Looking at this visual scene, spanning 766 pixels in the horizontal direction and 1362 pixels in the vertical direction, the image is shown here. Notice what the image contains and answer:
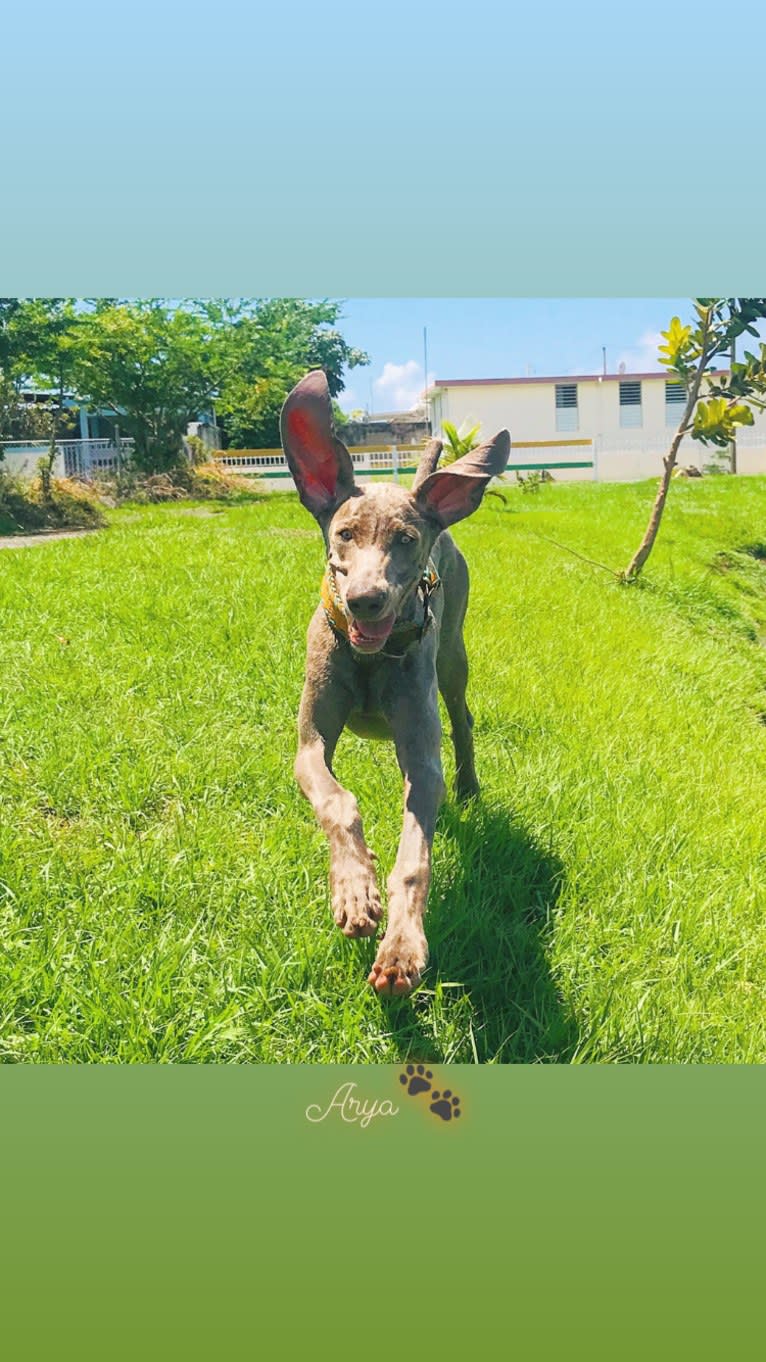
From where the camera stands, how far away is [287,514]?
6.81 metres

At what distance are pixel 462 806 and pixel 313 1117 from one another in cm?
132

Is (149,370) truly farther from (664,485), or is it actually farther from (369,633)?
(369,633)

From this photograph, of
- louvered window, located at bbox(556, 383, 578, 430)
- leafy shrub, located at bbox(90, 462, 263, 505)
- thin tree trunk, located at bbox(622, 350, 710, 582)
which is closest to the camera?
leafy shrub, located at bbox(90, 462, 263, 505)

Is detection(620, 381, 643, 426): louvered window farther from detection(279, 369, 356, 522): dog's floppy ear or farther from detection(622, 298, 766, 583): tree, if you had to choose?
detection(279, 369, 356, 522): dog's floppy ear

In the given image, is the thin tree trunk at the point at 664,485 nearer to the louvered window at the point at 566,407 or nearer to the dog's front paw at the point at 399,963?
the louvered window at the point at 566,407

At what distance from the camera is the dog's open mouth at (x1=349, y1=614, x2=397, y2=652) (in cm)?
229

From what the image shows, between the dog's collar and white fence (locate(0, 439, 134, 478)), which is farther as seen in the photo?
white fence (locate(0, 439, 134, 478))

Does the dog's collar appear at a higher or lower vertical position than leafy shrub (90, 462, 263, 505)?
lower

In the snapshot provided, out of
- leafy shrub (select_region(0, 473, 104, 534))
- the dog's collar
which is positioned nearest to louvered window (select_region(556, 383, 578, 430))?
leafy shrub (select_region(0, 473, 104, 534))

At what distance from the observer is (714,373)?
304 inches

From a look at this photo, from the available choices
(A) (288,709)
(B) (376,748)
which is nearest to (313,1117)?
(B) (376,748)

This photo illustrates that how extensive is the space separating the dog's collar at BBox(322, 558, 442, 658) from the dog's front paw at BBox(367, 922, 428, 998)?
77cm

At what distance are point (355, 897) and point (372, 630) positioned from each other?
597mm

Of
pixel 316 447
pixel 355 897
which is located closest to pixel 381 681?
pixel 316 447
